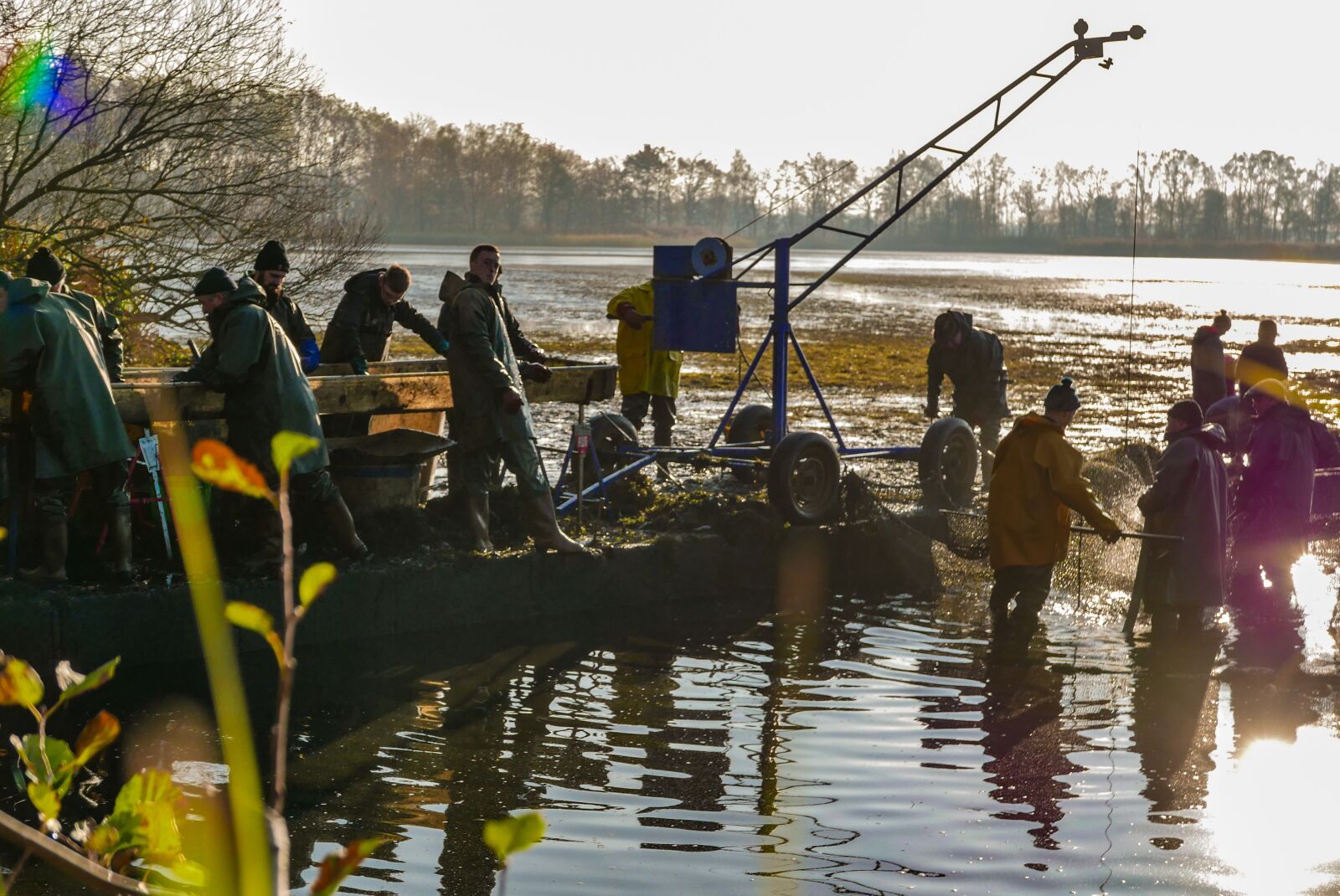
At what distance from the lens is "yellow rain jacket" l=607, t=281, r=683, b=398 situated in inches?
512

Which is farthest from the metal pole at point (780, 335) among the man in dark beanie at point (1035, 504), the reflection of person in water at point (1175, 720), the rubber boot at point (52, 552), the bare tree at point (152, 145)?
the bare tree at point (152, 145)

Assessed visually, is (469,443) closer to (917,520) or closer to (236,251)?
(917,520)

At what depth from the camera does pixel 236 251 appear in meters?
19.5

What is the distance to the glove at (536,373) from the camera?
9711 millimetres

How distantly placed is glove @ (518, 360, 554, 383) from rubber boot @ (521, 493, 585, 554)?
0.85 m

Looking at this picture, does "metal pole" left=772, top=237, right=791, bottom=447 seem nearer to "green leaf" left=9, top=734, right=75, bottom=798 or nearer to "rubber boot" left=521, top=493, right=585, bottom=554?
"rubber boot" left=521, top=493, right=585, bottom=554

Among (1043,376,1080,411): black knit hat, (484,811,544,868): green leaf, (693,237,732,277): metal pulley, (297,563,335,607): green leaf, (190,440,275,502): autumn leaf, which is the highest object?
(693,237,732,277): metal pulley

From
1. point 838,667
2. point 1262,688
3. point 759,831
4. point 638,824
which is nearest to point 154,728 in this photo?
point 638,824

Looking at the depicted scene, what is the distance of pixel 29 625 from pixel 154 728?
1.02 metres

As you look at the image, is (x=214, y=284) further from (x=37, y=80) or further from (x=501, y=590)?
(x=37, y=80)

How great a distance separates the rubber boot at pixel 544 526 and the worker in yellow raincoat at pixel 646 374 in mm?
3681

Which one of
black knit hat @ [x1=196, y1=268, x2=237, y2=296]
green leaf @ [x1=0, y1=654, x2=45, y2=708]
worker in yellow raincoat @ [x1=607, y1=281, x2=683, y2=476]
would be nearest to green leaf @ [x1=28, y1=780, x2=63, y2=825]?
green leaf @ [x1=0, y1=654, x2=45, y2=708]

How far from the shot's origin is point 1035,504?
8344mm

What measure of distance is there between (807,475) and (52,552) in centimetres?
506
